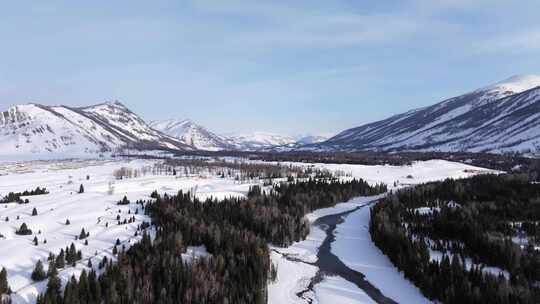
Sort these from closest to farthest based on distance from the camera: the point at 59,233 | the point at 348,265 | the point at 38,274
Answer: the point at 38,274, the point at 348,265, the point at 59,233

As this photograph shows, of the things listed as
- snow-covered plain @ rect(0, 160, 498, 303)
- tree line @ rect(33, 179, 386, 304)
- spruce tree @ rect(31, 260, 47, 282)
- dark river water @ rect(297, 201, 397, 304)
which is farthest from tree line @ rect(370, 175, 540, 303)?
spruce tree @ rect(31, 260, 47, 282)

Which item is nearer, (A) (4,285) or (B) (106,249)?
(A) (4,285)

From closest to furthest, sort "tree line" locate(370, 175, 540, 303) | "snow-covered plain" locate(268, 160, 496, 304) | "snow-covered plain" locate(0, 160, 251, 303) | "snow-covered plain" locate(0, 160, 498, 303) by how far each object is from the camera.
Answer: "tree line" locate(370, 175, 540, 303)
"snow-covered plain" locate(268, 160, 496, 304)
"snow-covered plain" locate(0, 160, 498, 303)
"snow-covered plain" locate(0, 160, 251, 303)

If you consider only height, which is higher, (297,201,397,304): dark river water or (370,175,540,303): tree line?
(370,175,540,303): tree line

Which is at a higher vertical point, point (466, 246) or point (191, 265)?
point (466, 246)

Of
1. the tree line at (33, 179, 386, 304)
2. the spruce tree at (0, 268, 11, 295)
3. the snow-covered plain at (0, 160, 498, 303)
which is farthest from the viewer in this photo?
the snow-covered plain at (0, 160, 498, 303)

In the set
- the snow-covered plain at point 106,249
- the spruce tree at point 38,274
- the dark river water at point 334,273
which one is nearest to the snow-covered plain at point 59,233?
the snow-covered plain at point 106,249

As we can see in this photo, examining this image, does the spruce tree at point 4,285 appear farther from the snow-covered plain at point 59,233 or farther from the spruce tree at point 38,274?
the spruce tree at point 38,274

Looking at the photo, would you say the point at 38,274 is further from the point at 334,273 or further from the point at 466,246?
the point at 466,246

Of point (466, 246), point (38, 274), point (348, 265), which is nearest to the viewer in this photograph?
point (38, 274)

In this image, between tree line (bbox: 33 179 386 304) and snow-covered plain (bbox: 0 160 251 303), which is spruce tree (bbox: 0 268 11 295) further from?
tree line (bbox: 33 179 386 304)

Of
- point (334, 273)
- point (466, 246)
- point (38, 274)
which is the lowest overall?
point (334, 273)

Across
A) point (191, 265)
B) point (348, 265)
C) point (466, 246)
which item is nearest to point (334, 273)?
point (348, 265)
